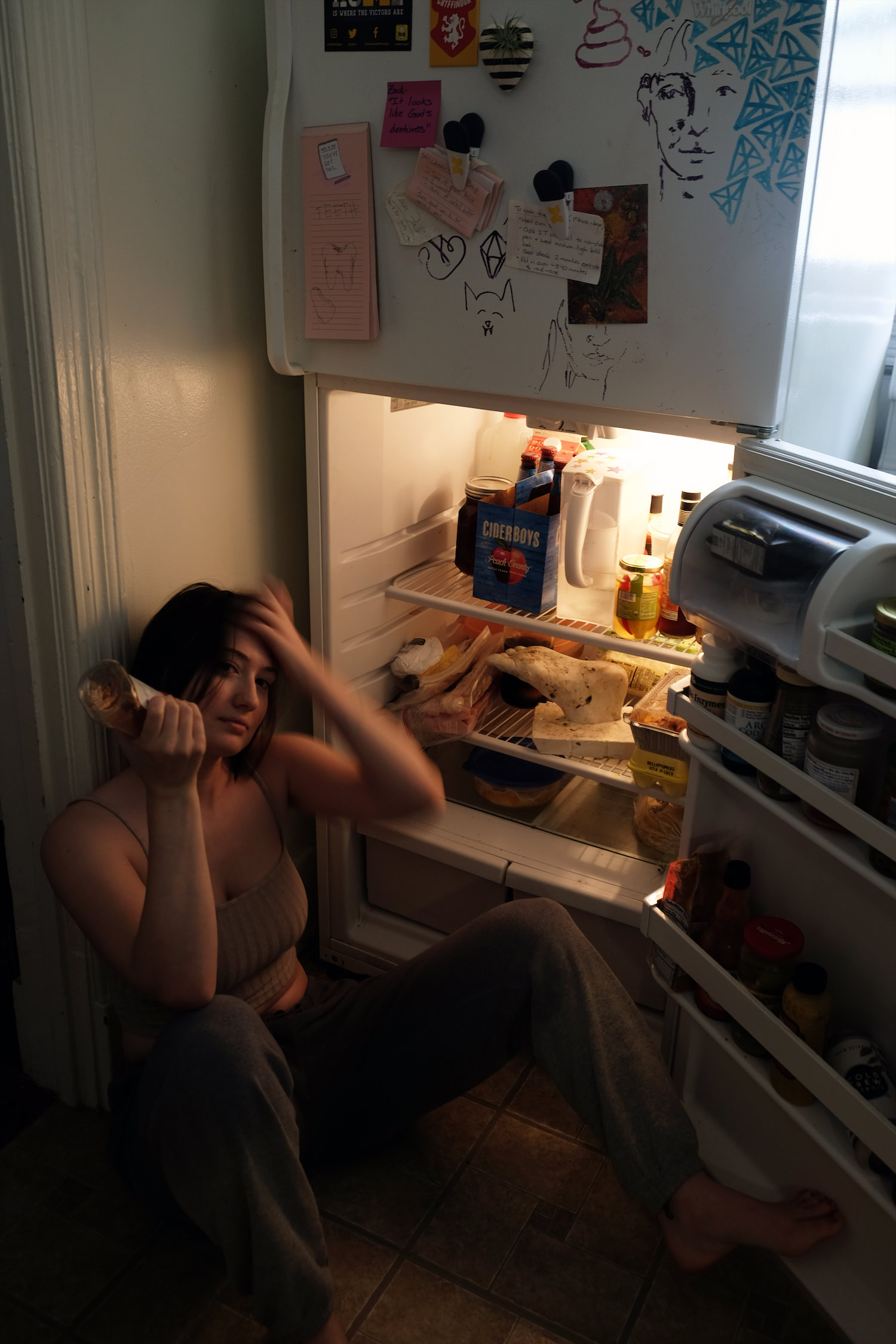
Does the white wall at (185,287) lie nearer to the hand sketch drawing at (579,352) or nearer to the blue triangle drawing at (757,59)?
the hand sketch drawing at (579,352)

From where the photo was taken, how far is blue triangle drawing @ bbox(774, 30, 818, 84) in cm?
116

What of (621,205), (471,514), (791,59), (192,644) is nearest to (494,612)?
(471,514)

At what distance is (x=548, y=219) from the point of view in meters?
1.38

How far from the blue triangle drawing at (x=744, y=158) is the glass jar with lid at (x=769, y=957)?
0.92 meters

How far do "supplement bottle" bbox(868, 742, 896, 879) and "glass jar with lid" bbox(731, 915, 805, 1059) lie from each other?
0.71ft

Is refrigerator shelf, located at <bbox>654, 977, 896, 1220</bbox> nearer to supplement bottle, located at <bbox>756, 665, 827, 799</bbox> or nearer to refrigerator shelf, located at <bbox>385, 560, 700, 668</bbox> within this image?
supplement bottle, located at <bbox>756, 665, 827, 799</bbox>

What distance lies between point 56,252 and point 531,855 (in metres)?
1.22

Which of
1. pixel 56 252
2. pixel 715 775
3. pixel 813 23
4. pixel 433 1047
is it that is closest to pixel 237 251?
pixel 56 252

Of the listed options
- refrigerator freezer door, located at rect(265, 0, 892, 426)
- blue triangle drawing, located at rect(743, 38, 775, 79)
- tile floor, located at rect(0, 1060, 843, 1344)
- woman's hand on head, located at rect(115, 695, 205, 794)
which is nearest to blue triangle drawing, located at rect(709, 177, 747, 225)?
refrigerator freezer door, located at rect(265, 0, 892, 426)

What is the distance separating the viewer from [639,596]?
1695mm

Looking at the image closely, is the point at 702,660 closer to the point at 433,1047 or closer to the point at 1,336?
the point at 433,1047

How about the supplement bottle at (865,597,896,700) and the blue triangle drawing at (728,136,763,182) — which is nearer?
the supplement bottle at (865,597,896,700)

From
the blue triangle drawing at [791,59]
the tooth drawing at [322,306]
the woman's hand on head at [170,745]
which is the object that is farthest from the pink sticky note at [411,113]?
the woman's hand on head at [170,745]

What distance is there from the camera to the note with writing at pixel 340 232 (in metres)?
1.50
